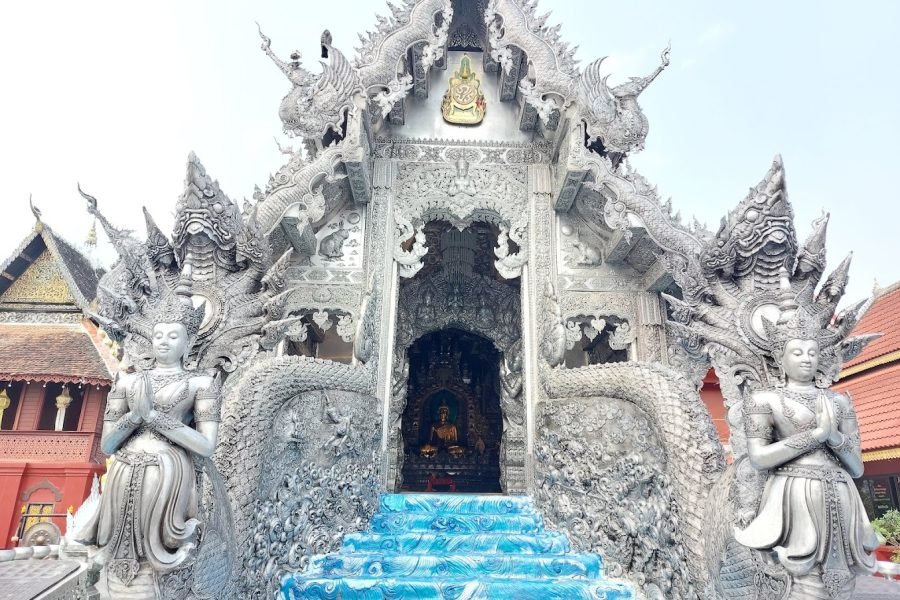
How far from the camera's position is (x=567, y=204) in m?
5.79

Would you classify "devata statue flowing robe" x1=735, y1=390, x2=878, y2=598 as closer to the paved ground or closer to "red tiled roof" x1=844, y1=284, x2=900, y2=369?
the paved ground

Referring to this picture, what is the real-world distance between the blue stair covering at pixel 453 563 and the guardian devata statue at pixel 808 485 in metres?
1.52

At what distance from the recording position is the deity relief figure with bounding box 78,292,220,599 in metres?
2.26

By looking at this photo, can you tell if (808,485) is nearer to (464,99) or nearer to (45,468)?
(464,99)

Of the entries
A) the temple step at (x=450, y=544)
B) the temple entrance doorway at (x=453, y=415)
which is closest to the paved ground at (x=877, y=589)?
the temple step at (x=450, y=544)

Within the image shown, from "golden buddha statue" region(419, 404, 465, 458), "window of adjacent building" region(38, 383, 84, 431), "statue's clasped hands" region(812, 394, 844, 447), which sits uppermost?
"window of adjacent building" region(38, 383, 84, 431)

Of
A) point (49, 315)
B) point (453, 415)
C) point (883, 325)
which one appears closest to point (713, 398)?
point (883, 325)

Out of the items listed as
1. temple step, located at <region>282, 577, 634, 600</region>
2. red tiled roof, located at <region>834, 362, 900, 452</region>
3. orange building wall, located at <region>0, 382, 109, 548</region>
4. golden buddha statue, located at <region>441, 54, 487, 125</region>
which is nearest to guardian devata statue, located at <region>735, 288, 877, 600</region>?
temple step, located at <region>282, 577, 634, 600</region>

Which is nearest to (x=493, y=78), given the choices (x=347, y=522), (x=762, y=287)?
(x=762, y=287)

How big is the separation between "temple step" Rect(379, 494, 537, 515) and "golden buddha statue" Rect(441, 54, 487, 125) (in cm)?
402

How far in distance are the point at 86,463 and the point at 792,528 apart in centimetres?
996

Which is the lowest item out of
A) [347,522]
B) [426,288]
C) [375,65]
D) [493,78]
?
[347,522]

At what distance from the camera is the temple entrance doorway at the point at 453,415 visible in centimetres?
810

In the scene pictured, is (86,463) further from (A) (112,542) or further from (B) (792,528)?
(B) (792,528)
